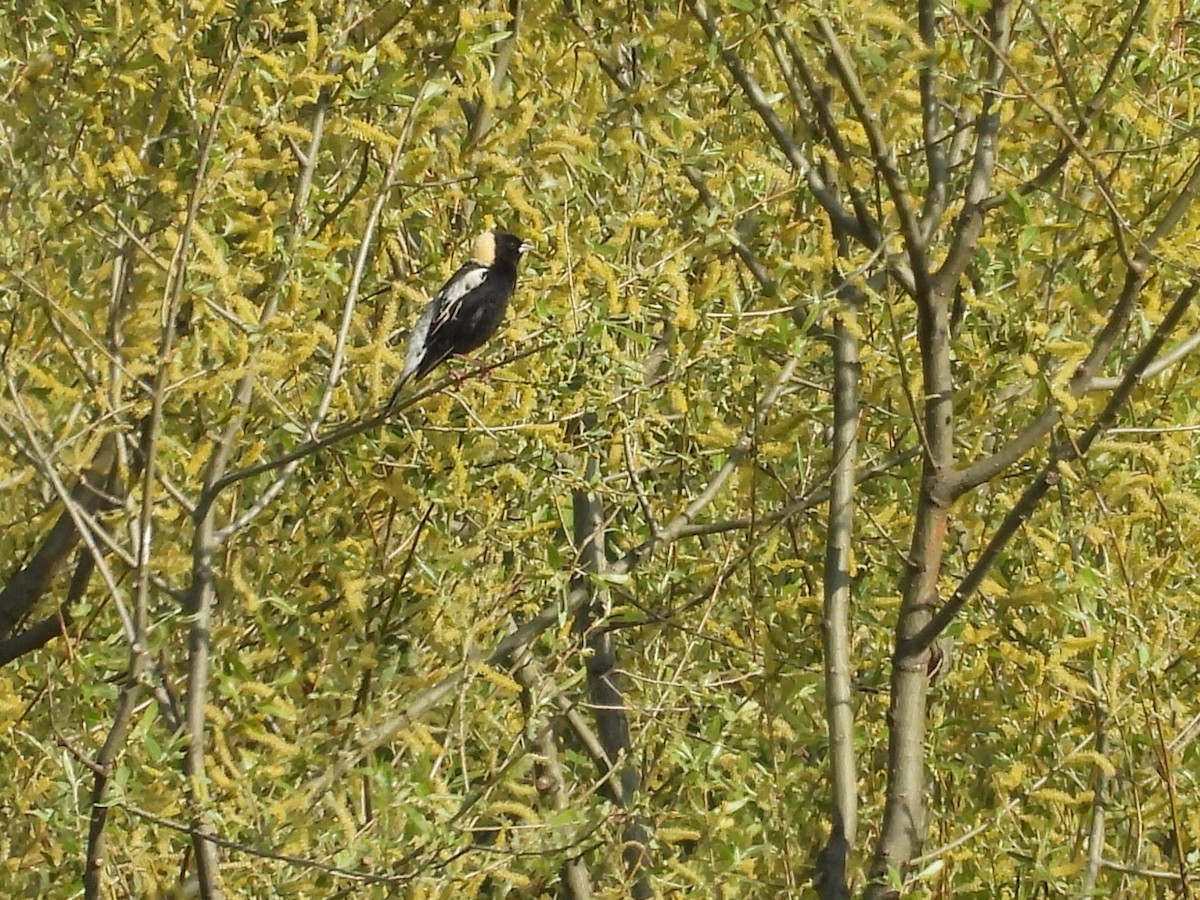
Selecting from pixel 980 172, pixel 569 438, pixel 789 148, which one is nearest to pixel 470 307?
pixel 569 438

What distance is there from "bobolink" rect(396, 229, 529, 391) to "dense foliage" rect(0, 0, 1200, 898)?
0.09 meters

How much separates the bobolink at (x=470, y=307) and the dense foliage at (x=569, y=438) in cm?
9

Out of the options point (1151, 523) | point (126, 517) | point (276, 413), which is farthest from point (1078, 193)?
point (126, 517)

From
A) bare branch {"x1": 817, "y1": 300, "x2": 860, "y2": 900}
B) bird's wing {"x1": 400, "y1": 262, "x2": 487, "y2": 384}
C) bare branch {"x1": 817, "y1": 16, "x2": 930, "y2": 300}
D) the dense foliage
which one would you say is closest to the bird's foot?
the dense foliage

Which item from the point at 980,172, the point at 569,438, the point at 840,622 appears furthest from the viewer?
the point at 569,438

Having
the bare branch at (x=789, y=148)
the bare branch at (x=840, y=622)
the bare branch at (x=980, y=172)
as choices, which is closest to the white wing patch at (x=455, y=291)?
the bare branch at (x=789, y=148)

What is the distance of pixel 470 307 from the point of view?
18.9 feet

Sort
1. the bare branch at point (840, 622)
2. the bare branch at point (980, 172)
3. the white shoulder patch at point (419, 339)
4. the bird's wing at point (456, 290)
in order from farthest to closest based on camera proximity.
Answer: the white shoulder patch at point (419, 339) < the bird's wing at point (456, 290) < the bare branch at point (840, 622) < the bare branch at point (980, 172)

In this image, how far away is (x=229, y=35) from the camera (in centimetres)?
486

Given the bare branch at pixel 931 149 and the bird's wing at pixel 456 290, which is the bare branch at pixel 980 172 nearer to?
the bare branch at pixel 931 149

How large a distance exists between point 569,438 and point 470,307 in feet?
1.86

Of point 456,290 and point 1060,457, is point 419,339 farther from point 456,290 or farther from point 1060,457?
point 1060,457

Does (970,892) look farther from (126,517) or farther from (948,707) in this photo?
(126,517)

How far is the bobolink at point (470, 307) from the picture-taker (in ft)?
18.5
